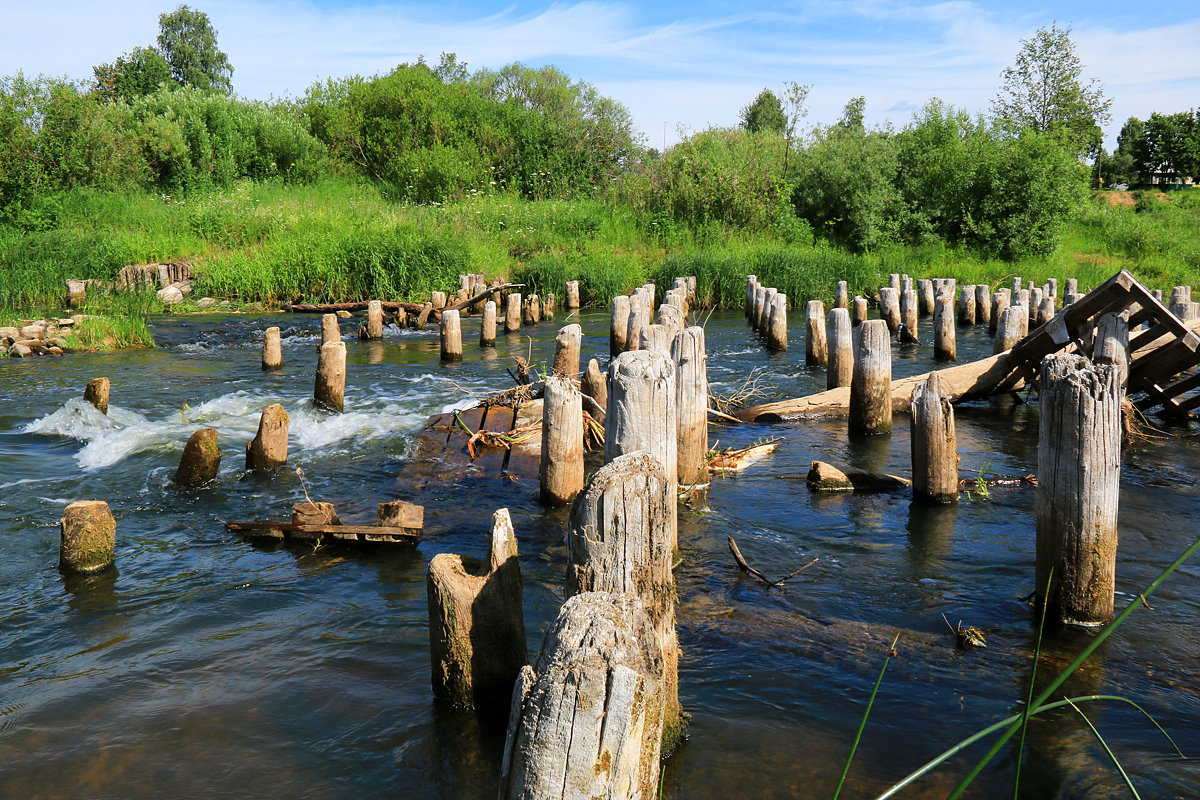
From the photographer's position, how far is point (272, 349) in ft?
46.1

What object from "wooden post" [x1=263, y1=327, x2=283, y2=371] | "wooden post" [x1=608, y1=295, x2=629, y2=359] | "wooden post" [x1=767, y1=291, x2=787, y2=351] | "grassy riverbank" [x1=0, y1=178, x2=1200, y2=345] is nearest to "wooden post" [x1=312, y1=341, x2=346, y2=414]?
"wooden post" [x1=263, y1=327, x2=283, y2=371]

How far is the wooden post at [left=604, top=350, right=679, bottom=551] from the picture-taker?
213 inches

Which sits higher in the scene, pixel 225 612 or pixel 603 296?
pixel 603 296

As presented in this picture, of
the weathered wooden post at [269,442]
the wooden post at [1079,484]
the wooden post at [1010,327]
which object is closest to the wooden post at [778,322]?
the wooden post at [1010,327]

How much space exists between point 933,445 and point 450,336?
33.8ft

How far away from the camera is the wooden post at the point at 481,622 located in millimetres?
3875

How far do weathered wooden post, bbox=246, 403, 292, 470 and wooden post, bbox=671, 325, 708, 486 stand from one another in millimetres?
3914

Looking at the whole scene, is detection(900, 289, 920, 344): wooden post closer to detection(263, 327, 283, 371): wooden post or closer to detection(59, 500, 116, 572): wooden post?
detection(263, 327, 283, 371): wooden post

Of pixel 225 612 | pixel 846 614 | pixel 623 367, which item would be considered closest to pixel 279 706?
pixel 225 612

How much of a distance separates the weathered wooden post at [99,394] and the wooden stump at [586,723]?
33.2 ft

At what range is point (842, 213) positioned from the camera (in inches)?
1280

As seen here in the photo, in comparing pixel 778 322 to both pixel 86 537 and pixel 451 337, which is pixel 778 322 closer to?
pixel 451 337

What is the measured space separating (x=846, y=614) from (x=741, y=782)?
1969 mm

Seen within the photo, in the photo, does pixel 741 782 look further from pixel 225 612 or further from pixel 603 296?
pixel 603 296
